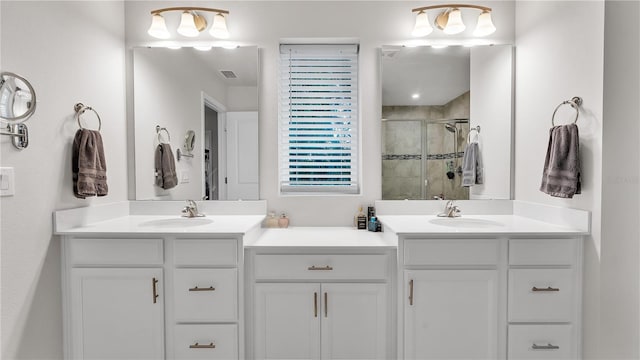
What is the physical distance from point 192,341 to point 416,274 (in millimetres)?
1191

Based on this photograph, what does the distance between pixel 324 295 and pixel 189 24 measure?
1.88m

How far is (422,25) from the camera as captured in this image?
6.89 ft

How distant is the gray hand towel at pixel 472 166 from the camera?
7.14ft

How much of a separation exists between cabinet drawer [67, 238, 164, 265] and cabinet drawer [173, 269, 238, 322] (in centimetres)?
15

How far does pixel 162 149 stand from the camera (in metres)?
2.20

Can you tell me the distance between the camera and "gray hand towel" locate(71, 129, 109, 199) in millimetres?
1721

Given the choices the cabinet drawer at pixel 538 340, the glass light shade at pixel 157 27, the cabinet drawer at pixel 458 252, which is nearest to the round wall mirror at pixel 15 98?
the glass light shade at pixel 157 27

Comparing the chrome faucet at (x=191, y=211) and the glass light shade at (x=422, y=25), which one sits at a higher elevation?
the glass light shade at (x=422, y=25)

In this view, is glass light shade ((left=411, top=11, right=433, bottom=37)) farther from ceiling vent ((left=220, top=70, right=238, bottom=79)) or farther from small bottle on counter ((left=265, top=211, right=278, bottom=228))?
small bottle on counter ((left=265, top=211, right=278, bottom=228))

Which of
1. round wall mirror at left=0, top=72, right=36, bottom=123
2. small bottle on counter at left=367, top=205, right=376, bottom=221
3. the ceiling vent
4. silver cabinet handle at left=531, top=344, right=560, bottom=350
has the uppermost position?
the ceiling vent

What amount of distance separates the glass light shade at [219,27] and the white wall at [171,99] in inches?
8.3

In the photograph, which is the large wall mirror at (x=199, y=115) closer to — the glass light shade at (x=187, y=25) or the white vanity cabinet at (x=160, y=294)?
the glass light shade at (x=187, y=25)

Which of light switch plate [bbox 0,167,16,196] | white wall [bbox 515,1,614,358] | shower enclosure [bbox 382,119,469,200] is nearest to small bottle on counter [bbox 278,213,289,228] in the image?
shower enclosure [bbox 382,119,469,200]

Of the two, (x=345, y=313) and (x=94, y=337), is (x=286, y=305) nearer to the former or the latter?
(x=345, y=313)
